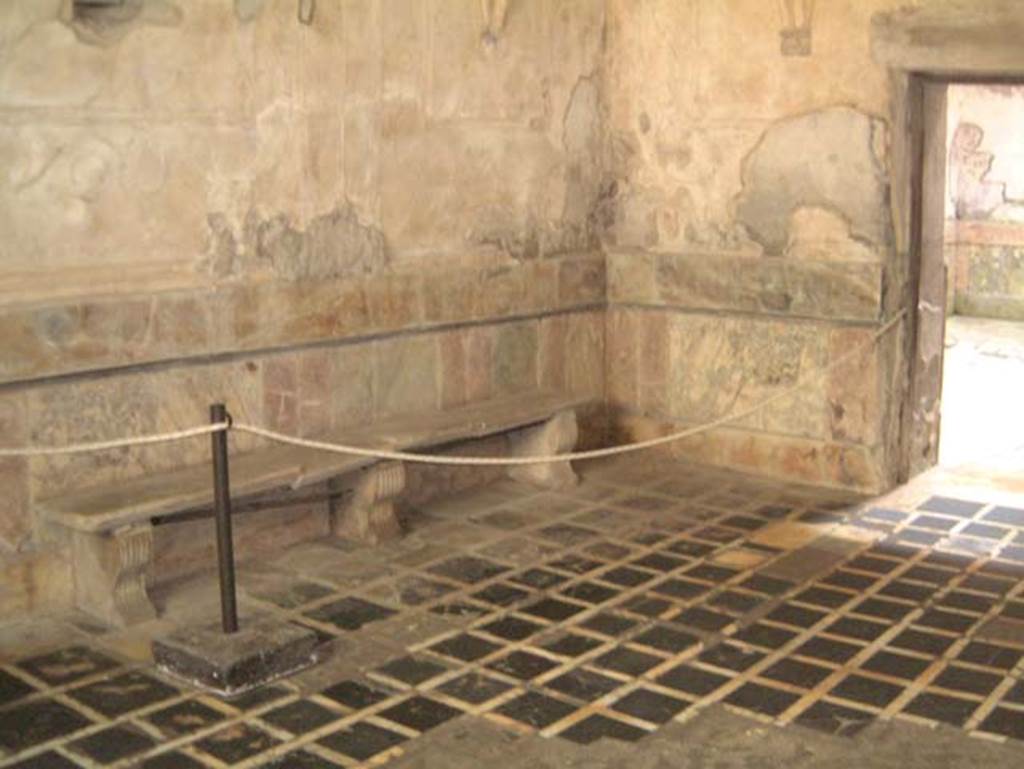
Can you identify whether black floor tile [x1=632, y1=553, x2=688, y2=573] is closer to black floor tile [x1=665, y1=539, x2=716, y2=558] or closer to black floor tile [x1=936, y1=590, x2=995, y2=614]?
black floor tile [x1=665, y1=539, x2=716, y2=558]

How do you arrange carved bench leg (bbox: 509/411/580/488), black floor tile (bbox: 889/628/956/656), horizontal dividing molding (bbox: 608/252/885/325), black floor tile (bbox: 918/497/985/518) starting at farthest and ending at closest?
1. carved bench leg (bbox: 509/411/580/488)
2. horizontal dividing molding (bbox: 608/252/885/325)
3. black floor tile (bbox: 918/497/985/518)
4. black floor tile (bbox: 889/628/956/656)

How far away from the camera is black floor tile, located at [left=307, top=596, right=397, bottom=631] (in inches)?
230

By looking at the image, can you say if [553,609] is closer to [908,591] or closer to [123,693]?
[908,591]

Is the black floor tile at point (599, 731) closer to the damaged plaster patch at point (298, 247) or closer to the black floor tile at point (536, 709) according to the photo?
the black floor tile at point (536, 709)

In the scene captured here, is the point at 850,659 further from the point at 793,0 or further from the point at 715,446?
the point at 793,0

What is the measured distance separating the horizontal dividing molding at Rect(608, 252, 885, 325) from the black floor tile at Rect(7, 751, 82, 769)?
5116 millimetres

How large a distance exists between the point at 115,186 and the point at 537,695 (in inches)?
118

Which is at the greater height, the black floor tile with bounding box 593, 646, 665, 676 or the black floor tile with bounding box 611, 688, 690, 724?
the black floor tile with bounding box 593, 646, 665, 676

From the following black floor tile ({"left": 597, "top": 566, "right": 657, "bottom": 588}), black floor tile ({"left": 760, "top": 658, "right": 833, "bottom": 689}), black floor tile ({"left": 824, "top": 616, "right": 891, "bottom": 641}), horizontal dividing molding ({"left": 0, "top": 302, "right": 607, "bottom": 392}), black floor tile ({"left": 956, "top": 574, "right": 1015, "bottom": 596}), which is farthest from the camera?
black floor tile ({"left": 597, "top": 566, "right": 657, "bottom": 588})

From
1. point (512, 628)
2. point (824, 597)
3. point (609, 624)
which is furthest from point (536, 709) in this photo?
point (824, 597)

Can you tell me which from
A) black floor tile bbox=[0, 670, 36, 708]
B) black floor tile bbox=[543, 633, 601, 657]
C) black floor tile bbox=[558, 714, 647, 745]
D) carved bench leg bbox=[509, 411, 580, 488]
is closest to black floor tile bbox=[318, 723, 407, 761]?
black floor tile bbox=[558, 714, 647, 745]

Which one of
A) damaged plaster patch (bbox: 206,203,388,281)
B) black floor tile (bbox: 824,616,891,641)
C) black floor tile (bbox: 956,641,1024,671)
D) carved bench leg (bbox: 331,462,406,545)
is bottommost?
black floor tile (bbox: 956,641,1024,671)

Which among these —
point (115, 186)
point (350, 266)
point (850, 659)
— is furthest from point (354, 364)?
point (850, 659)

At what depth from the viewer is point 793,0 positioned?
7820mm
